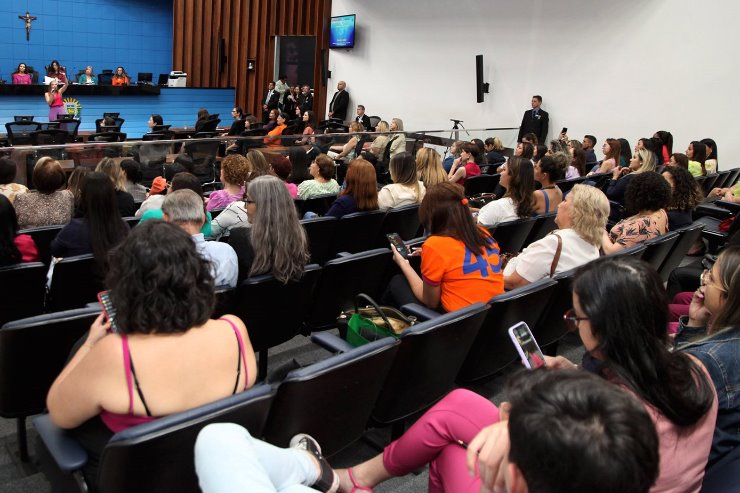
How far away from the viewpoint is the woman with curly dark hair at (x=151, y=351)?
1.67 metres

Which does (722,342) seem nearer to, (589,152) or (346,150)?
(346,150)

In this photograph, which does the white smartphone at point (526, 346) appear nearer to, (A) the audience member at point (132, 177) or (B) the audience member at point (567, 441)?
(B) the audience member at point (567, 441)

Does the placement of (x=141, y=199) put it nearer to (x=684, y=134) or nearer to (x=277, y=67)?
(x=684, y=134)

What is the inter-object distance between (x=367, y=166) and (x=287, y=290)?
1721 mm

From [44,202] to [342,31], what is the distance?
11.8m

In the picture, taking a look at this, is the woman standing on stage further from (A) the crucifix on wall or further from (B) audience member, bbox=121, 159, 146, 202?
(B) audience member, bbox=121, 159, 146, 202

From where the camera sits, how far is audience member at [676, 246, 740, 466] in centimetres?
190

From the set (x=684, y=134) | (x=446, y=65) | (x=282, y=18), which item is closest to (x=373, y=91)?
(x=446, y=65)

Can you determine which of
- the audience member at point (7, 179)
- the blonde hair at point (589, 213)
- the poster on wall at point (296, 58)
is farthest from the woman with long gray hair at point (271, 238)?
the poster on wall at point (296, 58)

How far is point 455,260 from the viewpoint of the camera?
9.79 feet

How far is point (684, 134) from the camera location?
939cm

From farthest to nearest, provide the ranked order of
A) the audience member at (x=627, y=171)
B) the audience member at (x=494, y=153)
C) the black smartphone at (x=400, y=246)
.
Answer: the audience member at (x=494, y=153) → the audience member at (x=627, y=171) → the black smartphone at (x=400, y=246)

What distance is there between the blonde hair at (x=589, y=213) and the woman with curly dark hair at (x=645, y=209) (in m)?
0.75

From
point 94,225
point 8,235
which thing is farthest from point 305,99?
point 8,235
